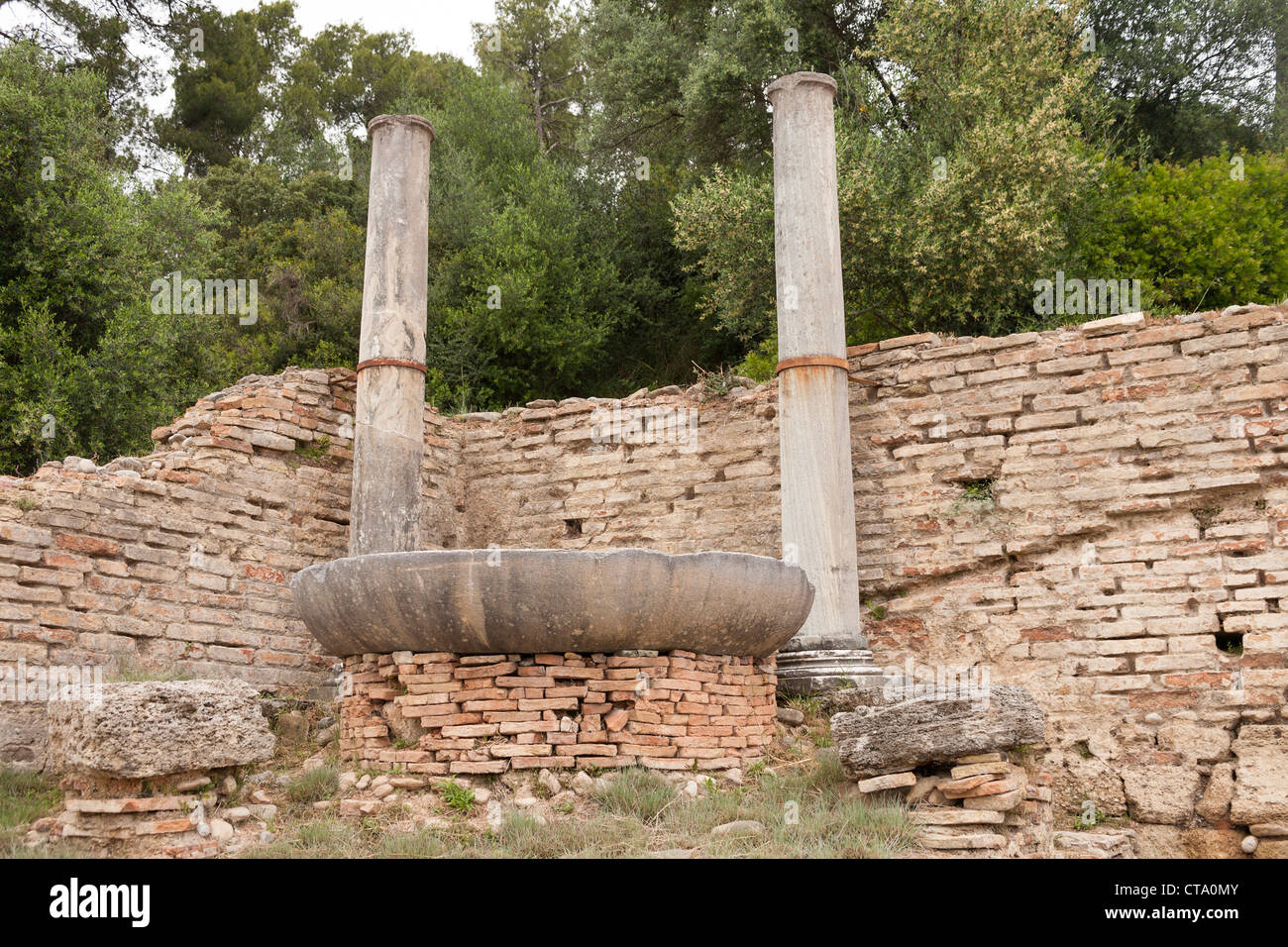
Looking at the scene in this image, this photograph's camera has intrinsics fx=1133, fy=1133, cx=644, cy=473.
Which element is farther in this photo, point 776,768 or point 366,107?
point 366,107

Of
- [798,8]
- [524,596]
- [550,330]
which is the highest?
[798,8]

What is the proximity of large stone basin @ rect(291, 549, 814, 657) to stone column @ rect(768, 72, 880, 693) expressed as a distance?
5.52 ft

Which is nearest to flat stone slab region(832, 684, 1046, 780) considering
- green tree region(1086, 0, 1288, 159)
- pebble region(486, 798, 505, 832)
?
pebble region(486, 798, 505, 832)

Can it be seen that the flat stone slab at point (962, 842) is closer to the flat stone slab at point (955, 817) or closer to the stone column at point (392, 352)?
the flat stone slab at point (955, 817)

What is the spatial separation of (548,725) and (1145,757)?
394 cm

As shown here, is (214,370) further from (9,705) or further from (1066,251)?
(1066,251)

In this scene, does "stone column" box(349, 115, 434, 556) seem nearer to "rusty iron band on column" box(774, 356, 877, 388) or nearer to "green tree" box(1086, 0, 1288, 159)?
"rusty iron band on column" box(774, 356, 877, 388)

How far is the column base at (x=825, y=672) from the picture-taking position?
7.67 metres

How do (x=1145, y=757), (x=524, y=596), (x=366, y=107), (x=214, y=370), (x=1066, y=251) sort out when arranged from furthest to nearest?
1. (x=366, y=107)
2. (x=214, y=370)
3. (x=1066, y=251)
4. (x=1145, y=757)
5. (x=524, y=596)

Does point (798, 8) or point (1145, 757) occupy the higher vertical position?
point (798, 8)

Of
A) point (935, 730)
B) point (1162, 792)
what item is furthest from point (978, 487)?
point (935, 730)

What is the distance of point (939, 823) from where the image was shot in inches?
213

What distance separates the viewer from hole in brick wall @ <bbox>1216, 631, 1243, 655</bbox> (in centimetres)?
740

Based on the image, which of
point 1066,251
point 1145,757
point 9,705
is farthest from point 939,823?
point 1066,251
